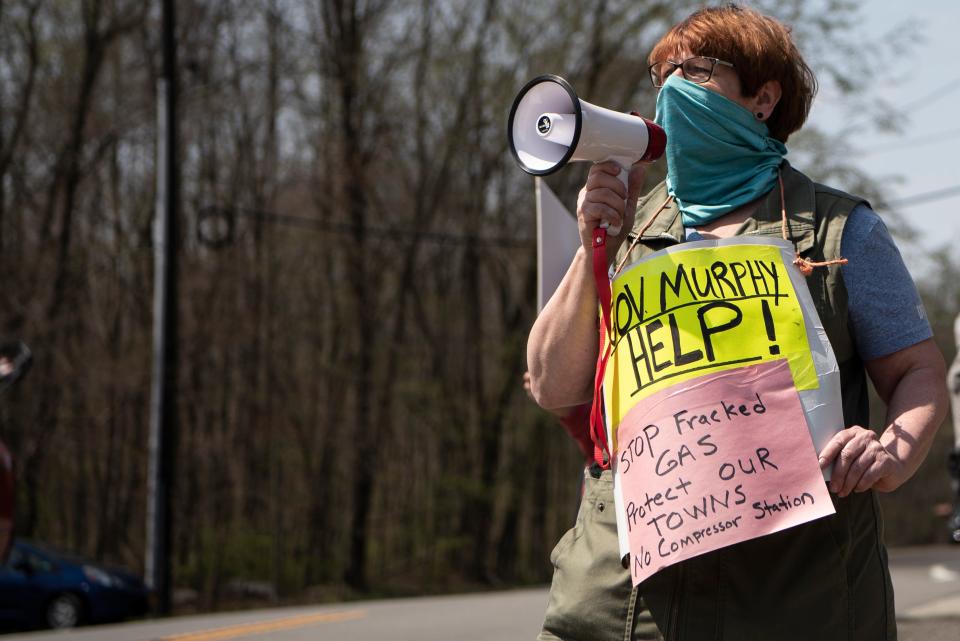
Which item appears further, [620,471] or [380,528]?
[380,528]

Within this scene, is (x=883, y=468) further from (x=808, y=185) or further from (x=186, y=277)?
(x=186, y=277)

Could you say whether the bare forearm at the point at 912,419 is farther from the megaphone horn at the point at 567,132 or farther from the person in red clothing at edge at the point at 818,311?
the megaphone horn at the point at 567,132

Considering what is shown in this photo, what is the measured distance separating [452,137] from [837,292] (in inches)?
813

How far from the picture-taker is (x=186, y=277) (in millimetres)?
22594

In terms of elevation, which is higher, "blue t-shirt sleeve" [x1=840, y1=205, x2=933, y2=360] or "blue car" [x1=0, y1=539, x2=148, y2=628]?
"blue t-shirt sleeve" [x1=840, y1=205, x2=933, y2=360]

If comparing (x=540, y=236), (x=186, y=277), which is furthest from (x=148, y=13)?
(x=540, y=236)

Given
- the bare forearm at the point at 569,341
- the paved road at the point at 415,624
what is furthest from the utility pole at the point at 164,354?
the bare forearm at the point at 569,341

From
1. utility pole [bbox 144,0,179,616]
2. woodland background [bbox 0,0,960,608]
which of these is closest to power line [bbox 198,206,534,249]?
woodland background [bbox 0,0,960,608]

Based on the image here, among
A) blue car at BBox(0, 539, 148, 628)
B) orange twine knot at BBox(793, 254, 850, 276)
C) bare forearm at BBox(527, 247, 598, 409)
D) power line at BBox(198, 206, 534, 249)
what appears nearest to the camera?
orange twine knot at BBox(793, 254, 850, 276)

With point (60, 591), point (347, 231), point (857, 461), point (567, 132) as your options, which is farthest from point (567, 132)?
point (347, 231)

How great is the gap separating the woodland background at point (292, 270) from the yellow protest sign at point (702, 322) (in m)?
19.1

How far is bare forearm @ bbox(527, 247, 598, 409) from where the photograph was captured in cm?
213

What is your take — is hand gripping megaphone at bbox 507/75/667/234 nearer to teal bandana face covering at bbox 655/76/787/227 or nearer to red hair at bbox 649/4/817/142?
teal bandana face covering at bbox 655/76/787/227

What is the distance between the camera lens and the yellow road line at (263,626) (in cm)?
814
